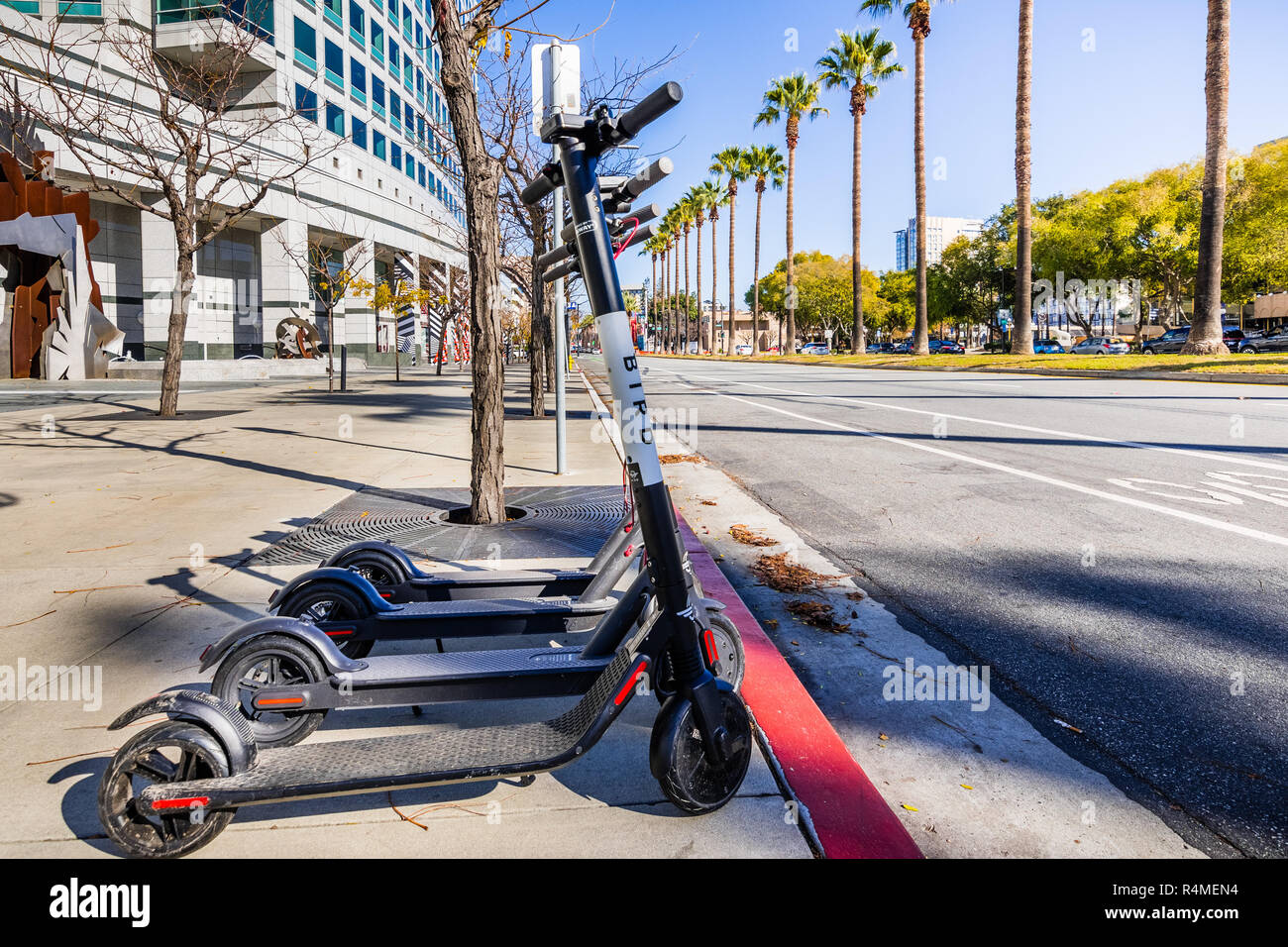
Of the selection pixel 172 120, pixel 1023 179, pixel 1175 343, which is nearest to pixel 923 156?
pixel 1023 179

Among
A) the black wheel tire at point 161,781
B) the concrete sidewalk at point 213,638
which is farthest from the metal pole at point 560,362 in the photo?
the black wheel tire at point 161,781

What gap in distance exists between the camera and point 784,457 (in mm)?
10227

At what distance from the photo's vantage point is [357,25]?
4184 cm

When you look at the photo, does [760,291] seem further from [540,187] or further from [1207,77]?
[540,187]

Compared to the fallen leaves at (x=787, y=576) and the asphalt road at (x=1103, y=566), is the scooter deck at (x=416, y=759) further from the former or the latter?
the fallen leaves at (x=787, y=576)

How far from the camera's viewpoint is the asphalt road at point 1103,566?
2885 mm

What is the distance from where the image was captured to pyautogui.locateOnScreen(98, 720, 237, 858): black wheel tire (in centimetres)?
221

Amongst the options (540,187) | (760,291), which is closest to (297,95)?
(540,187)

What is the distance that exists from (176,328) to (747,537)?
12789 millimetres

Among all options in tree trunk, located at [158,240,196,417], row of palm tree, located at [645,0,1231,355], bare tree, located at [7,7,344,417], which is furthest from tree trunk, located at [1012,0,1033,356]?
tree trunk, located at [158,240,196,417]

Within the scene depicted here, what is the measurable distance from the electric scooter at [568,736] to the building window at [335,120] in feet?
140

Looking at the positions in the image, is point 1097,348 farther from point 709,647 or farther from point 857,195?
point 709,647

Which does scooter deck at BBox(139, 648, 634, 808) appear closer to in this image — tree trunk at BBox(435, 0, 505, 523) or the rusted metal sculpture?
tree trunk at BBox(435, 0, 505, 523)
